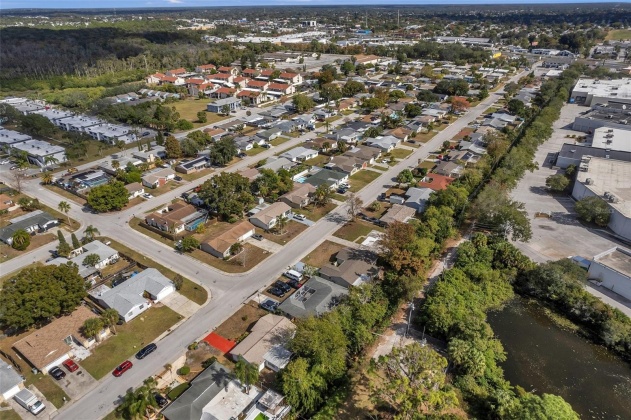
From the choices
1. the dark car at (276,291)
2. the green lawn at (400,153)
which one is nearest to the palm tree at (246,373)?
the dark car at (276,291)

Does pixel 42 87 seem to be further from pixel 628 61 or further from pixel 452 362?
pixel 628 61

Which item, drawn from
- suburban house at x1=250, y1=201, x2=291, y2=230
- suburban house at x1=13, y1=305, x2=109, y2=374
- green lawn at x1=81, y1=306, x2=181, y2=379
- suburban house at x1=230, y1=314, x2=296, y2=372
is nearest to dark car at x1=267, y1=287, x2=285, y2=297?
suburban house at x1=230, y1=314, x2=296, y2=372

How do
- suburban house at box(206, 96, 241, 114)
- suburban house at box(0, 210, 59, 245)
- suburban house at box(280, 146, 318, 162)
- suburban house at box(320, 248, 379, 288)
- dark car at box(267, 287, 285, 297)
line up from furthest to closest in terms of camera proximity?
suburban house at box(206, 96, 241, 114) < suburban house at box(280, 146, 318, 162) < suburban house at box(0, 210, 59, 245) < suburban house at box(320, 248, 379, 288) < dark car at box(267, 287, 285, 297)

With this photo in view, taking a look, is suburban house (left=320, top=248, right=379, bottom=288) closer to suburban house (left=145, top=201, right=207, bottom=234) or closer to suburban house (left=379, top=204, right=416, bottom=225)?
suburban house (left=379, top=204, right=416, bottom=225)

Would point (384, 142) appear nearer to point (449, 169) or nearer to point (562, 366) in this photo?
point (449, 169)

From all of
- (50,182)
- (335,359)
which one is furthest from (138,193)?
A: (335,359)
